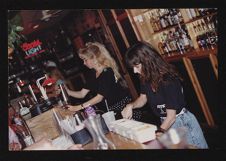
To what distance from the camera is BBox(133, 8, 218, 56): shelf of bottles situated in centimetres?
370

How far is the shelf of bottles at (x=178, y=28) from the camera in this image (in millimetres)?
3695

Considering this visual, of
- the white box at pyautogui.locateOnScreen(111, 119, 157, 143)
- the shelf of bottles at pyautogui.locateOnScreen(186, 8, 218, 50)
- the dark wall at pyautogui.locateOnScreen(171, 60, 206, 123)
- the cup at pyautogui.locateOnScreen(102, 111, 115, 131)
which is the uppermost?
the shelf of bottles at pyautogui.locateOnScreen(186, 8, 218, 50)

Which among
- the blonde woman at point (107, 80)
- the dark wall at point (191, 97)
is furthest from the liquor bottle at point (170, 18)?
the blonde woman at point (107, 80)

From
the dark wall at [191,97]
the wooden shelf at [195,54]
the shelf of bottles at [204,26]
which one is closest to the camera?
the wooden shelf at [195,54]

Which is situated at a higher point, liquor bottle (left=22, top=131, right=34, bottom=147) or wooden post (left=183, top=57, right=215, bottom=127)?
liquor bottle (left=22, top=131, right=34, bottom=147)

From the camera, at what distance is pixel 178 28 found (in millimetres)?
4207

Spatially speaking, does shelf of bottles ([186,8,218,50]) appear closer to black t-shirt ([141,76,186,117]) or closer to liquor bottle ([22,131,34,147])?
black t-shirt ([141,76,186,117])

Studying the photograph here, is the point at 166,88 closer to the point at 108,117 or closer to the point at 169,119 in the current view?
the point at 169,119

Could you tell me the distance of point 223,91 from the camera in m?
2.45

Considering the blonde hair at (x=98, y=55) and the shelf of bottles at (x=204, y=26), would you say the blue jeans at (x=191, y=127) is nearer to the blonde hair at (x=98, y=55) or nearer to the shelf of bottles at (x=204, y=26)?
the blonde hair at (x=98, y=55)

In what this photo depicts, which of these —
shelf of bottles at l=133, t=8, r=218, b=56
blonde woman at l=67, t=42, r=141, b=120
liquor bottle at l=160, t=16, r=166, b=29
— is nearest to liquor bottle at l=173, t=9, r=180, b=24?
shelf of bottles at l=133, t=8, r=218, b=56
